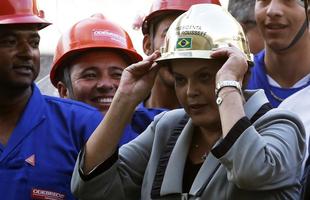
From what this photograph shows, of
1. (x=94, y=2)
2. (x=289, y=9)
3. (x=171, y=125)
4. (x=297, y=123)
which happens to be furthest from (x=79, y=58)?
(x=94, y=2)

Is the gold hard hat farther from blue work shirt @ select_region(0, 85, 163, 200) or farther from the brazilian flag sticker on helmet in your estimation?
blue work shirt @ select_region(0, 85, 163, 200)

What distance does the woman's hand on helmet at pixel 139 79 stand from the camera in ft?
11.8

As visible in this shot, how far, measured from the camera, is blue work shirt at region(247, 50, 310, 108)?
4199 mm

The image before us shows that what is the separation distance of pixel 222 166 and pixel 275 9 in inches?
50.5

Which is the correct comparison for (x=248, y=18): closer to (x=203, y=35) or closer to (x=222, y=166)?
(x=203, y=35)

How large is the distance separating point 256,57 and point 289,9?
33cm

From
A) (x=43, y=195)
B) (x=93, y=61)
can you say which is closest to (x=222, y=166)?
(x=43, y=195)

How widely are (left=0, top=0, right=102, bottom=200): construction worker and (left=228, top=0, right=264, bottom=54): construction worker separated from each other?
4.11 feet

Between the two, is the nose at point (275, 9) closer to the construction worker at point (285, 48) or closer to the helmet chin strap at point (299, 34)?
the construction worker at point (285, 48)

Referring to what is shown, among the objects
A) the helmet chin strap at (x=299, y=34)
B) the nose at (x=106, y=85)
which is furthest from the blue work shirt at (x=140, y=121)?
the helmet chin strap at (x=299, y=34)

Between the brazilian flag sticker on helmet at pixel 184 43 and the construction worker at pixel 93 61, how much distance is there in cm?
116

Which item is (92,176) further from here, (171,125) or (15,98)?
(15,98)

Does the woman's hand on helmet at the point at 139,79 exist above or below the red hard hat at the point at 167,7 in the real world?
above

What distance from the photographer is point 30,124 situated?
13.1ft
